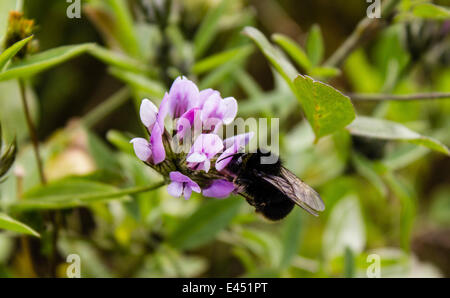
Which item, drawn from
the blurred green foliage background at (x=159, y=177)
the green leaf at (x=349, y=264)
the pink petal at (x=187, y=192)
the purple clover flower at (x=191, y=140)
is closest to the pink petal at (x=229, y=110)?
the purple clover flower at (x=191, y=140)

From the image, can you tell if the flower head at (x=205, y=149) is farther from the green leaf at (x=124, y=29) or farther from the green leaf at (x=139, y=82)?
the green leaf at (x=124, y=29)

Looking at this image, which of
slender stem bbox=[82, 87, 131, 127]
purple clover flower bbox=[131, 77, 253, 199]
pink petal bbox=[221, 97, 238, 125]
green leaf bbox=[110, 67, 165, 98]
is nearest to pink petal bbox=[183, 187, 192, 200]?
purple clover flower bbox=[131, 77, 253, 199]

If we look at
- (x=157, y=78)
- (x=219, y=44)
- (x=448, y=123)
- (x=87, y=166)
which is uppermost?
(x=219, y=44)

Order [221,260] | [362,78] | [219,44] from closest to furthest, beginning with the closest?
[221,260] → [362,78] → [219,44]
